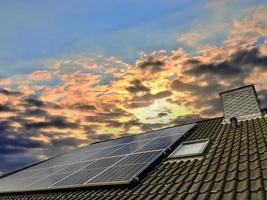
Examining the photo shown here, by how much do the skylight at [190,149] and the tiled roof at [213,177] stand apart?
0.23m

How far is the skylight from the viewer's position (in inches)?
385

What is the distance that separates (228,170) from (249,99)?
8361mm

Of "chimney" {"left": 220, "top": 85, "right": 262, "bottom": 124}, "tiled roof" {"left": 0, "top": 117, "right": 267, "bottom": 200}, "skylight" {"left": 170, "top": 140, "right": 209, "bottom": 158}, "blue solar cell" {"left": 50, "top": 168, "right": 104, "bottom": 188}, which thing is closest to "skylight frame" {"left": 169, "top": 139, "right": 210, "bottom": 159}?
"skylight" {"left": 170, "top": 140, "right": 209, "bottom": 158}

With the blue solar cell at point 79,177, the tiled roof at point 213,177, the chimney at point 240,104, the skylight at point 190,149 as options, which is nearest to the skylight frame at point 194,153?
the skylight at point 190,149

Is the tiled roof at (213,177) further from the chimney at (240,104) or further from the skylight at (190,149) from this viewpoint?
the chimney at (240,104)

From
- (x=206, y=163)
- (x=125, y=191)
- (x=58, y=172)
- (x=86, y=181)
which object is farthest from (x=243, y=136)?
(x=58, y=172)

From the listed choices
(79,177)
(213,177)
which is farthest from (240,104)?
(213,177)

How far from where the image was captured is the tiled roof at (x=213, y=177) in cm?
608

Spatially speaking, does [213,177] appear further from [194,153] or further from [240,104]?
[240,104]

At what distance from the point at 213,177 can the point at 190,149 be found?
348 centimetres

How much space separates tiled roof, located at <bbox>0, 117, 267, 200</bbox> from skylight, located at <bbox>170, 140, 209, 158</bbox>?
230 millimetres

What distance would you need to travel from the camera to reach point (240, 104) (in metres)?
14.7

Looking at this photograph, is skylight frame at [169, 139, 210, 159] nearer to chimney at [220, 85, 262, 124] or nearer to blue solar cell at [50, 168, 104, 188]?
blue solar cell at [50, 168, 104, 188]

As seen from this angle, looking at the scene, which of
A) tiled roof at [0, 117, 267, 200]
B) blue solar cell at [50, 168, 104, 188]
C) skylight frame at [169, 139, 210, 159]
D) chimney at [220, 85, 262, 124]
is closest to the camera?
tiled roof at [0, 117, 267, 200]
